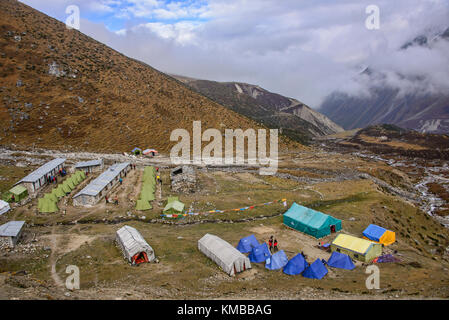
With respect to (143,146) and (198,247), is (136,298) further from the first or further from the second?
(143,146)

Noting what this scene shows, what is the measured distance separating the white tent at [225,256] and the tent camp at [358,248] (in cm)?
979

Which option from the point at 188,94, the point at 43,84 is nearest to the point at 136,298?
the point at 43,84

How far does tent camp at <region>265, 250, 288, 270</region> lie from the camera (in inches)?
899

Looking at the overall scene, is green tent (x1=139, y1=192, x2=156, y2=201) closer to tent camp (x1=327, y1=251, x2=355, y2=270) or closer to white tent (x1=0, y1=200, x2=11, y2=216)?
white tent (x1=0, y1=200, x2=11, y2=216)

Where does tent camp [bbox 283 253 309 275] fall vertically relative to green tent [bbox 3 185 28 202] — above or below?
below

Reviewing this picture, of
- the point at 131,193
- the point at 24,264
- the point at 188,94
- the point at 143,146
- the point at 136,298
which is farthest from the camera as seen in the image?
the point at 188,94

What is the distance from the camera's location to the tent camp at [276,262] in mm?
22844

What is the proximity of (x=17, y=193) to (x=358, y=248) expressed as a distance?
40351 mm

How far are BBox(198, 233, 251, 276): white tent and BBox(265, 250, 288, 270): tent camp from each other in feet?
5.98

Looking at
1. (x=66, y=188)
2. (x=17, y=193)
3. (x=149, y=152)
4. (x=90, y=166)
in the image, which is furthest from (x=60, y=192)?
(x=149, y=152)

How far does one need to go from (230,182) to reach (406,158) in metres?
101

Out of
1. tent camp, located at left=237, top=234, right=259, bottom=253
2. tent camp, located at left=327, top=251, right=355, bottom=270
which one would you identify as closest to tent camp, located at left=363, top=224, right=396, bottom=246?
tent camp, located at left=327, top=251, right=355, bottom=270

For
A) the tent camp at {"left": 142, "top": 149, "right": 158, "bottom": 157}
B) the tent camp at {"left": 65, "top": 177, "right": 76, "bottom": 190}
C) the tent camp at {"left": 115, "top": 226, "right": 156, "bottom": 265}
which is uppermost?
the tent camp at {"left": 142, "top": 149, "right": 158, "bottom": 157}
